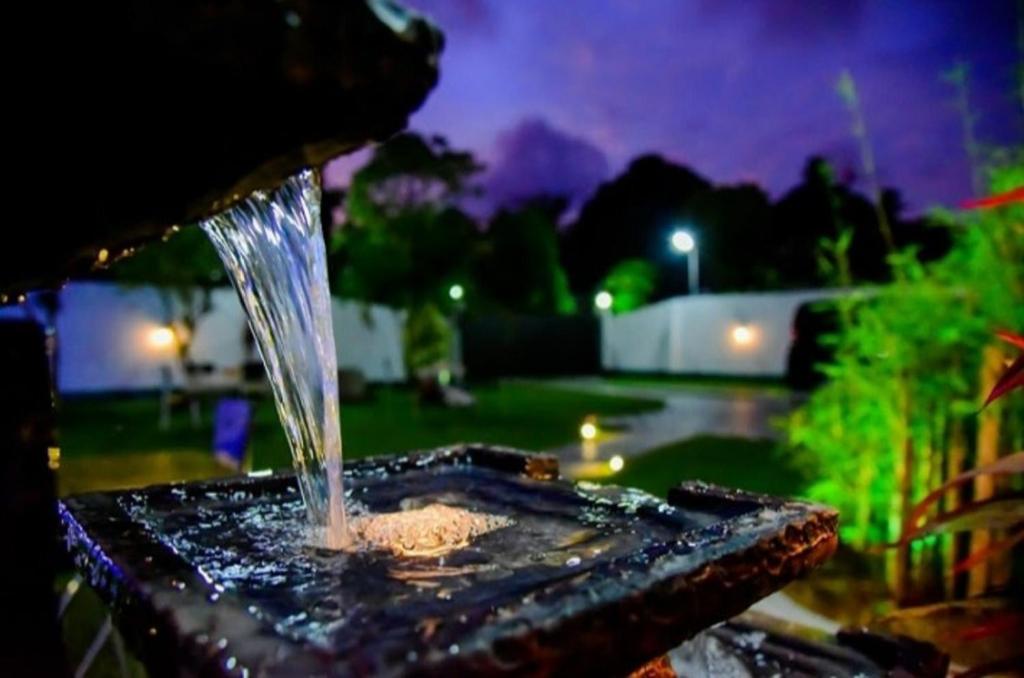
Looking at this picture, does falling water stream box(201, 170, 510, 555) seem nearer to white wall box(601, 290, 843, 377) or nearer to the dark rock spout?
the dark rock spout

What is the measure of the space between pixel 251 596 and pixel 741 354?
20.9 meters

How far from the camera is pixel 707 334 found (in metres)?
21.9

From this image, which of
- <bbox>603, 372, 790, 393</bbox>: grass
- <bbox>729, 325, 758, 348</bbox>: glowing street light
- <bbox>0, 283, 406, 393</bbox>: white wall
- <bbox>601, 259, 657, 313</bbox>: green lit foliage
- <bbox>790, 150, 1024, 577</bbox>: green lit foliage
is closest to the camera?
<bbox>790, 150, 1024, 577</bbox>: green lit foliage

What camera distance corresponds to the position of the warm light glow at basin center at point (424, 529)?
193cm

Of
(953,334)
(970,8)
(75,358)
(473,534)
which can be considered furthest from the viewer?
(75,358)

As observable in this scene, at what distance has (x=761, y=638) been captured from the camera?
8.80 ft

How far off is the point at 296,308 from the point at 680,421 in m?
9.78

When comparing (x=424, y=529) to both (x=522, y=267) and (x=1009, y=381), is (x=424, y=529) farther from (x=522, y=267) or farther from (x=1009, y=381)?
(x=522, y=267)

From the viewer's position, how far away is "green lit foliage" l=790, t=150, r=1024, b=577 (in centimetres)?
348

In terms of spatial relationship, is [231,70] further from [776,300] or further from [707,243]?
[707,243]

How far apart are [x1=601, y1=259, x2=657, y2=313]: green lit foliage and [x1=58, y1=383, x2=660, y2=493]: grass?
12.4 metres

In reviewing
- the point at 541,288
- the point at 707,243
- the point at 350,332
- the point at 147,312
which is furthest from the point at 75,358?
the point at 707,243

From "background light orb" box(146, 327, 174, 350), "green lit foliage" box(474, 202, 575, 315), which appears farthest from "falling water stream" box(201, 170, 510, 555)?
"green lit foliage" box(474, 202, 575, 315)

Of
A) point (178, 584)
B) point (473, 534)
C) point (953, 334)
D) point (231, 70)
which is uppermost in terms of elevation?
point (231, 70)
